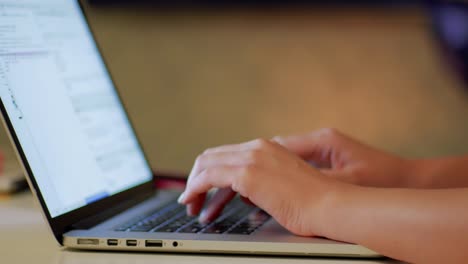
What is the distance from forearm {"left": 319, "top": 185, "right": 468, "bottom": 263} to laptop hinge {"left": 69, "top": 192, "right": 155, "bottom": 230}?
27 cm

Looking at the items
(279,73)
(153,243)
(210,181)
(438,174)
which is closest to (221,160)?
(210,181)

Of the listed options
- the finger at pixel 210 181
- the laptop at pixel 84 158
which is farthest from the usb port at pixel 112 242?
the finger at pixel 210 181

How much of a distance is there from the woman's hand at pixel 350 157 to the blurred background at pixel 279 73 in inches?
44.5

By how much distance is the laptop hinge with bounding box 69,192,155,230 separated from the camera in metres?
0.79

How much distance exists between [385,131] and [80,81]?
1304 mm

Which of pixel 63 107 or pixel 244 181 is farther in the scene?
pixel 63 107

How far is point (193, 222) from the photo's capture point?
82 cm

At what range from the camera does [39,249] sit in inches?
29.1

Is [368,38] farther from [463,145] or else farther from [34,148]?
[34,148]

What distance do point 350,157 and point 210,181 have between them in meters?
0.23

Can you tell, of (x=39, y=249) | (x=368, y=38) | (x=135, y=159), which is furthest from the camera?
(x=368, y=38)

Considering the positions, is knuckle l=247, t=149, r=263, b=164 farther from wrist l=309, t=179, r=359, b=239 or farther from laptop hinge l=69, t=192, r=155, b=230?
laptop hinge l=69, t=192, r=155, b=230

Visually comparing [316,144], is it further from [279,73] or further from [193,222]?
[279,73]

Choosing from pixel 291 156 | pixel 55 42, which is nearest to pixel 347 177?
pixel 291 156
